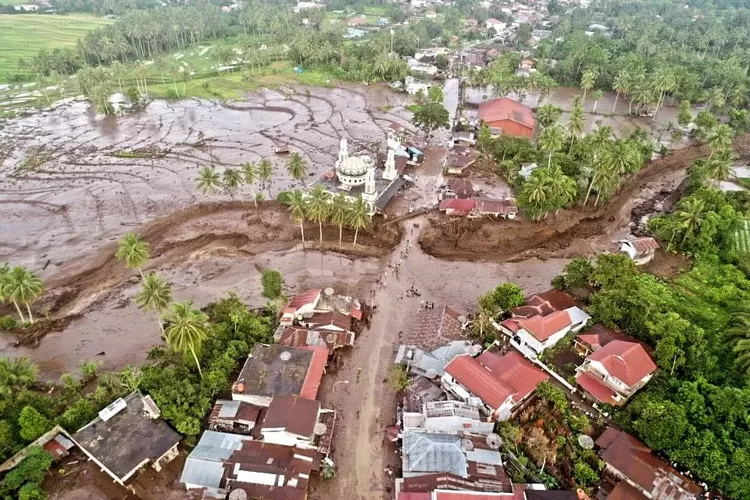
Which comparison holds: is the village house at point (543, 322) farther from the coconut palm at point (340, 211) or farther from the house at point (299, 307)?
the coconut palm at point (340, 211)

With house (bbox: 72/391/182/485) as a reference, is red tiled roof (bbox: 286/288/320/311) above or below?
above

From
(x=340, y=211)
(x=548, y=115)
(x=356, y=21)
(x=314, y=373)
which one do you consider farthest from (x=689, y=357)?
(x=356, y=21)

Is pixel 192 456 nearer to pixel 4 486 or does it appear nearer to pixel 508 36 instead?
pixel 4 486

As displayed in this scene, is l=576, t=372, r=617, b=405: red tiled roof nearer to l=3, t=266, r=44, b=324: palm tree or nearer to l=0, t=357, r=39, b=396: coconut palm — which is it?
l=0, t=357, r=39, b=396: coconut palm

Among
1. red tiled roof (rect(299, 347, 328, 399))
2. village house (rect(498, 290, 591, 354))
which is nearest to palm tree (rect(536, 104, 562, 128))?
village house (rect(498, 290, 591, 354))

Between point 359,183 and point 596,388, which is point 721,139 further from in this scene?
point 359,183

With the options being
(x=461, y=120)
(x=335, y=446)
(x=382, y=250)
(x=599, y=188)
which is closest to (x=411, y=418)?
(x=335, y=446)
